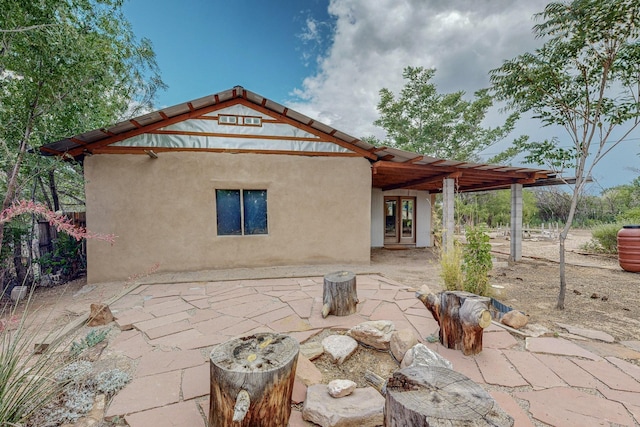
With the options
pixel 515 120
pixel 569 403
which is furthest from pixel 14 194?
pixel 515 120

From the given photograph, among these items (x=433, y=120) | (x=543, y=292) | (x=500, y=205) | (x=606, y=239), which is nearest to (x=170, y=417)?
(x=543, y=292)

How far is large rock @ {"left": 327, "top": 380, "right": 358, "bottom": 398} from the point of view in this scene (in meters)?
1.83

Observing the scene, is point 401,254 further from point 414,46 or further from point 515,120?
point 515,120

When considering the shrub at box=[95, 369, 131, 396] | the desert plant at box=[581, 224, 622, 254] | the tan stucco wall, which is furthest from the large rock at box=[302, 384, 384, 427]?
the desert plant at box=[581, 224, 622, 254]

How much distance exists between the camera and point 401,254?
8.90m

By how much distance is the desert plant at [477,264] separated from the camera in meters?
3.89

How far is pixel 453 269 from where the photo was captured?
12.8 feet

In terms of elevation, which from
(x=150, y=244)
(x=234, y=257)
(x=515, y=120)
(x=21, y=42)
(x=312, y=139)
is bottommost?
(x=234, y=257)

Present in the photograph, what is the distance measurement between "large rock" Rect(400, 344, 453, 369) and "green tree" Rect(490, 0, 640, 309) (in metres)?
3.19

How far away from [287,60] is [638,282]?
11.5 metres

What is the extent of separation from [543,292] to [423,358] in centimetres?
426

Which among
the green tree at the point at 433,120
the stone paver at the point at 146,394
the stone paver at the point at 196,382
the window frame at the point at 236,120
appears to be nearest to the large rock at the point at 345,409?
the stone paver at the point at 196,382

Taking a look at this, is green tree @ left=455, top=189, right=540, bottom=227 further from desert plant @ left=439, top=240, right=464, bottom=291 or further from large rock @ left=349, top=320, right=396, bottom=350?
large rock @ left=349, top=320, right=396, bottom=350

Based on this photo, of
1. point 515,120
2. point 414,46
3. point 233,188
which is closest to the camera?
point 233,188
